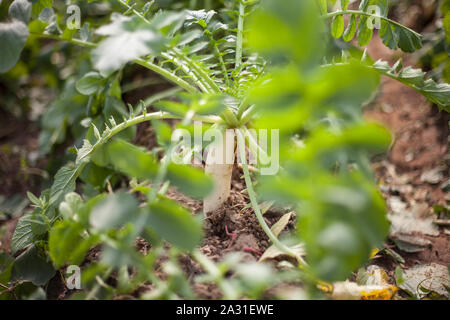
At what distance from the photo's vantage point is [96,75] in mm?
1207

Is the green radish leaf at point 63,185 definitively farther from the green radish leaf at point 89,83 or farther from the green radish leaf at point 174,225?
the green radish leaf at point 174,225

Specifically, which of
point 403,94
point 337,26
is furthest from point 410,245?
point 403,94

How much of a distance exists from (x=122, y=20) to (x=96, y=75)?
0.59 meters

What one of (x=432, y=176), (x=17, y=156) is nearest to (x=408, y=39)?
(x=432, y=176)

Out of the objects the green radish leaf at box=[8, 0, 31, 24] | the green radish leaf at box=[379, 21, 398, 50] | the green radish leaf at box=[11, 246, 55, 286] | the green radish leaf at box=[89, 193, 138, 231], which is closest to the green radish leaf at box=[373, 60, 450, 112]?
the green radish leaf at box=[379, 21, 398, 50]

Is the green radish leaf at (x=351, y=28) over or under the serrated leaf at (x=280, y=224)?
over

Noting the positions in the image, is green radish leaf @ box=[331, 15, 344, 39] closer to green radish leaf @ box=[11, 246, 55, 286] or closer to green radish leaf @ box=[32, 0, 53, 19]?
green radish leaf @ box=[32, 0, 53, 19]

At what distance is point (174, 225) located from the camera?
0.57 m

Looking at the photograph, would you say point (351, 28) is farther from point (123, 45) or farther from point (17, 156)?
point (17, 156)

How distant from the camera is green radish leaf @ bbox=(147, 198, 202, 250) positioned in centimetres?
56

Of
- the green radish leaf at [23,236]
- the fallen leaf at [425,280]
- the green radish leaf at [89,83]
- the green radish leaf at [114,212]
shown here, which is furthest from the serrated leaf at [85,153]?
the fallen leaf at [425,280]

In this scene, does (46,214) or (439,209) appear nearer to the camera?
(46,214)

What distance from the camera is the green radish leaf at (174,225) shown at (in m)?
0.56
